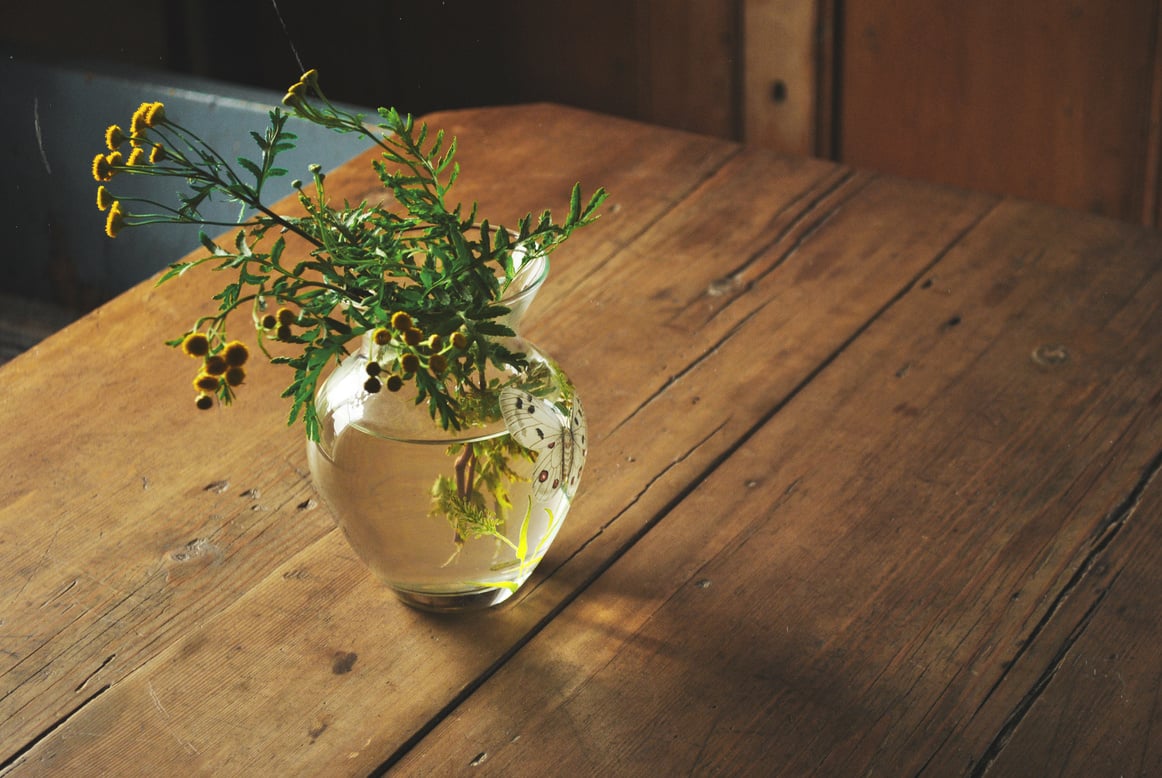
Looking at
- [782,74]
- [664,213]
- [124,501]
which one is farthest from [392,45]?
[124,501]

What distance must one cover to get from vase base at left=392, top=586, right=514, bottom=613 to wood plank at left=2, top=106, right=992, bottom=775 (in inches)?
0.4

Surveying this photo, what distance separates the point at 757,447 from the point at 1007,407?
213 millimetres

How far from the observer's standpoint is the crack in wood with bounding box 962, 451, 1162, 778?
30.7 inches

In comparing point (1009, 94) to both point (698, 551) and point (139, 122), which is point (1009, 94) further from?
point (139, 122)

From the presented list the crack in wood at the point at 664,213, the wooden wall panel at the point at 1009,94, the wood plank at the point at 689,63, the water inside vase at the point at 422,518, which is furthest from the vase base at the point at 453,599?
the wood plank at the point at 689,63

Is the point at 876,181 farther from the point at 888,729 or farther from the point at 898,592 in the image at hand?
the point at 888,729

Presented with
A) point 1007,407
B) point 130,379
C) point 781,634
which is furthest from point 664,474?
point 130,379

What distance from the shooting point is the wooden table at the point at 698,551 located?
79cm

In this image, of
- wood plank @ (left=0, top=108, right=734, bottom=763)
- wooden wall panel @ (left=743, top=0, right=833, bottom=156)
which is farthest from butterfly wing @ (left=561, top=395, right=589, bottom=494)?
wooden wall panel @ (left=743, top=0, right=833, bottom=156)

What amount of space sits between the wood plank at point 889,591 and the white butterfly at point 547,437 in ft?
0.37

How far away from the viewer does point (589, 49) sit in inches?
98.7

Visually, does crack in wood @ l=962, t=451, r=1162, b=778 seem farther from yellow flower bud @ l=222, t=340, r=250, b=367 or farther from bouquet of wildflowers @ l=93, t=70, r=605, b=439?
yellow flower bud @ l=222, t=340, r=250, b=367

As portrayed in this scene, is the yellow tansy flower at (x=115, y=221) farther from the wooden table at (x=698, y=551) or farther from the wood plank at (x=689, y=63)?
the wood plank at (x=689, y=63)

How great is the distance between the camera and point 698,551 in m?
0.93
